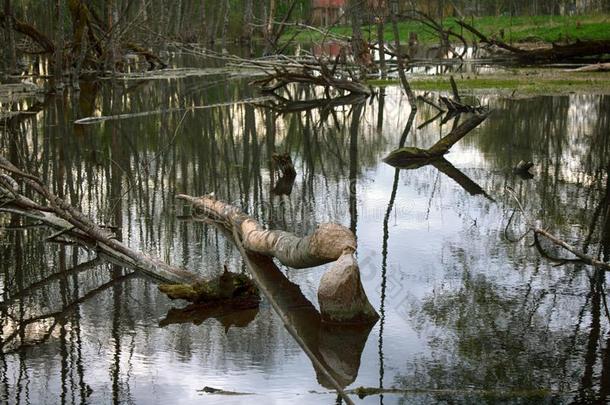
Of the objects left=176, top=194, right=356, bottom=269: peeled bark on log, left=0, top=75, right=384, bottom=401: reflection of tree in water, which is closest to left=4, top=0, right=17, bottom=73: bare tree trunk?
left=0, top=75, right=384, bottom=401: reflection of tree in water

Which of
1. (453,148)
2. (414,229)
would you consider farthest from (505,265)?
(453,148)

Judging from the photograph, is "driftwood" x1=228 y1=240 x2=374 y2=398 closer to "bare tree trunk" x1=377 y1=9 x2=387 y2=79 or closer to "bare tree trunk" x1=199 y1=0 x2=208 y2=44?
"bare tree trunk" x1=377 y1=9 x2=387 y2=79

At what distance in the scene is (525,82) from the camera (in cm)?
2834

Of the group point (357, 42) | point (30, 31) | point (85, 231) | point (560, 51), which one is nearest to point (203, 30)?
point (30, 31)

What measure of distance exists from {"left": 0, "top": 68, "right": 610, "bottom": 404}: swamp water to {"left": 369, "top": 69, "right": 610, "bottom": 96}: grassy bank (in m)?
7.68

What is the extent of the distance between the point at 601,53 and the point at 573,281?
27915mm

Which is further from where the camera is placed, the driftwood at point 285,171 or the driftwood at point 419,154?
the driftwood at point 419,154

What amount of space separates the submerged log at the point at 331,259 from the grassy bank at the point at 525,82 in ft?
55.0

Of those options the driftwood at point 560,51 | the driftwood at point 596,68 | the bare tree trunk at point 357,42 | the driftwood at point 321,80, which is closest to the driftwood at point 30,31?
the driftwood at point 321,80

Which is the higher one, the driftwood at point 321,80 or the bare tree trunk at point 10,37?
the bare tree trunk at point 10,37

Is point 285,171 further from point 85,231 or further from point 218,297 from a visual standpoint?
point 218,297

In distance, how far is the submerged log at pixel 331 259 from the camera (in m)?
7.28

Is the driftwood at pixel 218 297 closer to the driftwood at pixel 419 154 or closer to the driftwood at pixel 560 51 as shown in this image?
the driftwood at pixel 419 154

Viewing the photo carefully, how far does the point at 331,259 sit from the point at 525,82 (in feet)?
71.5
